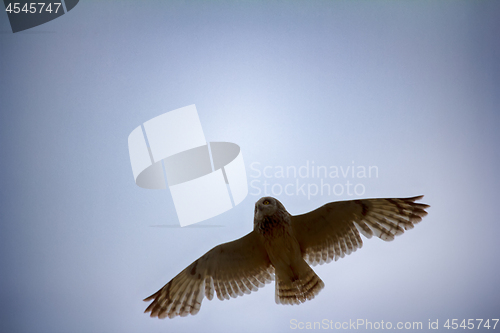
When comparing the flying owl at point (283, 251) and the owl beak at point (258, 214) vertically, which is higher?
the owl beak at point (258, 214)

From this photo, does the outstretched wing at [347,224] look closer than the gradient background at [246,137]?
Yes

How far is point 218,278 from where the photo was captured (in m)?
1.28

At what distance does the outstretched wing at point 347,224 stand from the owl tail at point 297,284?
0.05 metres

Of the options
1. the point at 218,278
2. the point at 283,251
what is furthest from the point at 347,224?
the point at 218,278

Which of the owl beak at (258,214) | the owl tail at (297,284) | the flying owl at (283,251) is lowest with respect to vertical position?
the owl tail at (297,284)

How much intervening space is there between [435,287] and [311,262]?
546 mm

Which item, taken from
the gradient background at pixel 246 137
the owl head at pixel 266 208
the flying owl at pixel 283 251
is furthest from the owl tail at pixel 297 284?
the owl head at pixel 266 208

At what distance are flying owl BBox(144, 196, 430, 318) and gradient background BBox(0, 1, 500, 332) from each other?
0.12 meters

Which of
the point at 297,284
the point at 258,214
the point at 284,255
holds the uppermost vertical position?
the point at 258,214

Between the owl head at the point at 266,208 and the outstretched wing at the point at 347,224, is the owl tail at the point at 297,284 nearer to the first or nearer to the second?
the outstretched wing at the point at 347,224

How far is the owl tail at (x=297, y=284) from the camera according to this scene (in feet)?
4.16

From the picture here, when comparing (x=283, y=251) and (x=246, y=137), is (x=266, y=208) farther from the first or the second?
(x=246, y=137)

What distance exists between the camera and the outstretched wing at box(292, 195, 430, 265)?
123 centimetres

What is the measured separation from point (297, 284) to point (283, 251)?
13 centimetres
